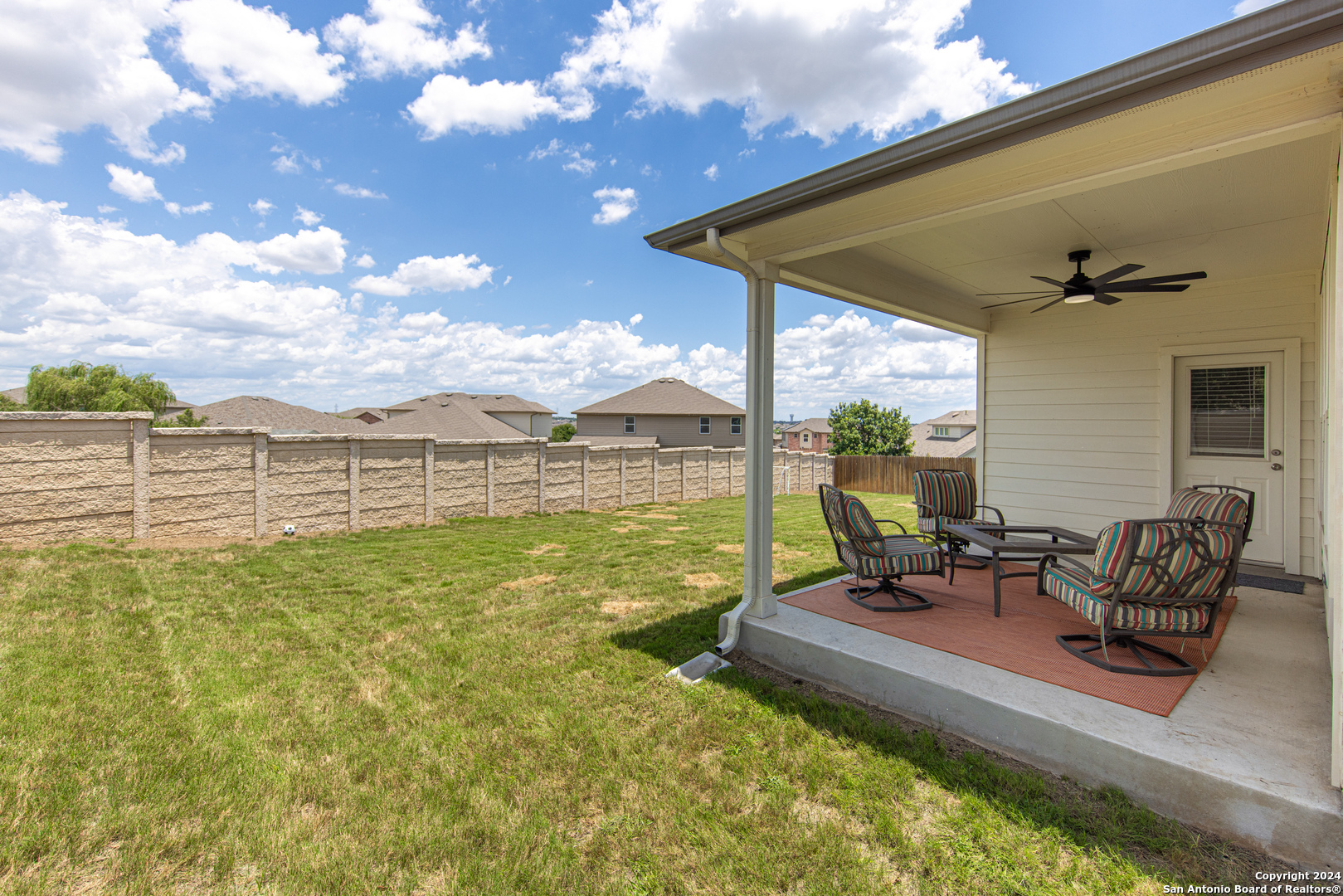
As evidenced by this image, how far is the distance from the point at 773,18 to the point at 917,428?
56112mm

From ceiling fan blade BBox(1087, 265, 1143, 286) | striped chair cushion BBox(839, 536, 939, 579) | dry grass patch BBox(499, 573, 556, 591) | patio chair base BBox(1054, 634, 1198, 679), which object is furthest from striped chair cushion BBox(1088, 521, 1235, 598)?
dry grass patch BBox(499, 573, 556, 591)

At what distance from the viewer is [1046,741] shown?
8.49 feet

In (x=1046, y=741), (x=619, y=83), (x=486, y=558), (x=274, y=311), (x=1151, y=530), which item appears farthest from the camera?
(x=274, y=311)

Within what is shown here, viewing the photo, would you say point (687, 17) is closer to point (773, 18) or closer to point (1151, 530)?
point (773, 18)

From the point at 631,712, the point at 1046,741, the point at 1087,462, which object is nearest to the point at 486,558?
the point at 631,712

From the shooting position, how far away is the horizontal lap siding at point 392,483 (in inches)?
371

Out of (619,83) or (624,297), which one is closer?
(619,83)

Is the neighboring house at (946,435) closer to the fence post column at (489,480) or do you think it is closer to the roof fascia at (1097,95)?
the fence post column at (489,480)

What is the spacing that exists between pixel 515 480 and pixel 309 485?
3.68 metres

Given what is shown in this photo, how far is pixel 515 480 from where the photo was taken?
1137 centimetres

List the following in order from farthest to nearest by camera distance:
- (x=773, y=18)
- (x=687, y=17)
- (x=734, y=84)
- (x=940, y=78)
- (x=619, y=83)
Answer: (x=619, y=83) → (x=734, y=84) → (x=687, y=17) → (x=773, y=18) → (x=940, y=78)

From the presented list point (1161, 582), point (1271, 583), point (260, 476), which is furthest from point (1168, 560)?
point (260, 476)

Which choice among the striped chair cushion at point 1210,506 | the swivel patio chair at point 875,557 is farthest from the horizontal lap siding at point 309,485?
the striped chair cushion at point 1210,506

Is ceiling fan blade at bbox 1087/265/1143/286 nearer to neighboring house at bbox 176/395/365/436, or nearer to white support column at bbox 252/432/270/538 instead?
white support column at bbox 252/432/270/538
